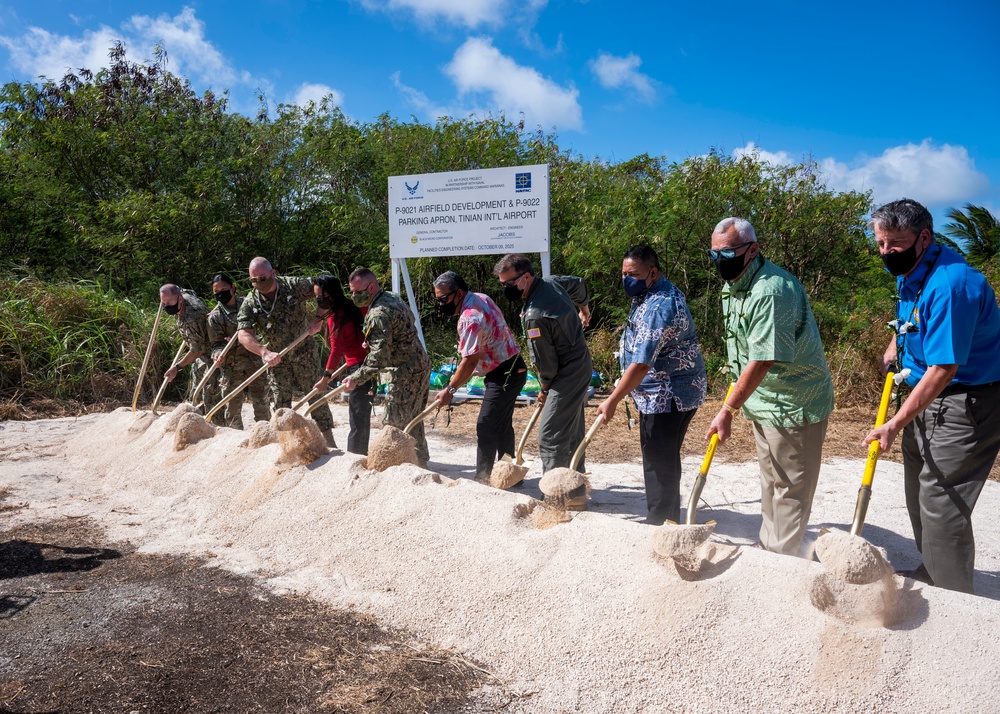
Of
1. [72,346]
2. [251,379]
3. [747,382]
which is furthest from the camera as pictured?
[72,346]

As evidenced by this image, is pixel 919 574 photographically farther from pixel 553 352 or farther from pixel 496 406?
pixel 496 406

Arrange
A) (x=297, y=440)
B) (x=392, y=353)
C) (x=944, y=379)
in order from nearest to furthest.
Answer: (x=944, y=379) < (x=297, y=440) < (x=392, y=353)

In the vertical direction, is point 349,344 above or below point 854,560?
above

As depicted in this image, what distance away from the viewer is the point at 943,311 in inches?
102

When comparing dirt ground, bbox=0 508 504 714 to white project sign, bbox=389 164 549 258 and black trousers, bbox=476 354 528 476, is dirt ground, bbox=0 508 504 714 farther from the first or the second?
white project sign, bbox=389 164 549 258

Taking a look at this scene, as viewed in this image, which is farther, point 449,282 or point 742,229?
point 449,282

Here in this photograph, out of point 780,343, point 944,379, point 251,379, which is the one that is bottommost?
point 251,379

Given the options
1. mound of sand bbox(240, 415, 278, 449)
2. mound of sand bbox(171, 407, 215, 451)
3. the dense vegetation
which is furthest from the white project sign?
mound of sand bbox(240, 415, 278, 449)

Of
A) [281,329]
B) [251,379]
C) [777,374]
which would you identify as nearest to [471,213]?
[281,329]

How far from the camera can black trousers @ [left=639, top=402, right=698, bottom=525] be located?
12.3 ft

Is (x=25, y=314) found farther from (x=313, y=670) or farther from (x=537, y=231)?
(x=313, y=670)

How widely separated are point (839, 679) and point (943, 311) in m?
1.30

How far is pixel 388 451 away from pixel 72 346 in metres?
7.01

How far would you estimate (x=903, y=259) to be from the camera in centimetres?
280
